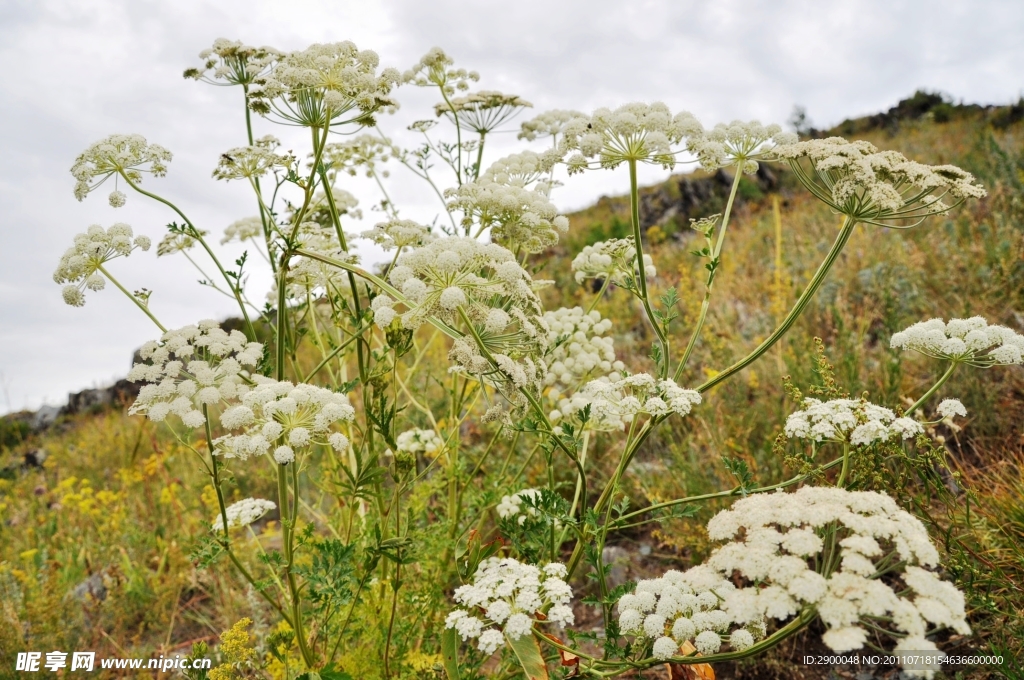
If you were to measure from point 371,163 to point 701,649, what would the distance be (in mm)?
3466

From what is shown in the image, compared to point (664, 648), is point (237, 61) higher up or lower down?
higher up

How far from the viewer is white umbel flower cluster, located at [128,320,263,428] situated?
230 centimetres

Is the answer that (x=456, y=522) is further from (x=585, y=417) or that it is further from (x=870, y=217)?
(x=870, y=217)

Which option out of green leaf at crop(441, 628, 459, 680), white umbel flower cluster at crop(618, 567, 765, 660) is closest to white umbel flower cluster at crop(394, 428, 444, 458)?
green leaf at crop(441, 628, 459, 680)

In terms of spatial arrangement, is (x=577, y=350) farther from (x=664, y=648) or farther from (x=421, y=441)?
(x=664, y=648)

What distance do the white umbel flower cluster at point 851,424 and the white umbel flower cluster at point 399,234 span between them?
1604mm

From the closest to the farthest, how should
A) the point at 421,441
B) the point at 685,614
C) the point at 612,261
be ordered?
the point at 685,614 → the point at 612,261 → the point at 421,441

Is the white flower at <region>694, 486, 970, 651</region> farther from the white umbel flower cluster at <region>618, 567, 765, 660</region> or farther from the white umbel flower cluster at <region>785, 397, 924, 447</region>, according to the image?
the white umbel flower cluster at <region>785, 397, 924, 447</region>

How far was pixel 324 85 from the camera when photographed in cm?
239

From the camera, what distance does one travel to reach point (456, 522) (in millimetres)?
3135

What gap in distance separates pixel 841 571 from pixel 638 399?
0.89m

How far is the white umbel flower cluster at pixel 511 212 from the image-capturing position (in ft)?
7.98

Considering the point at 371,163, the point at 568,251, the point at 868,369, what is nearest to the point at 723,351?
the point at 868,369

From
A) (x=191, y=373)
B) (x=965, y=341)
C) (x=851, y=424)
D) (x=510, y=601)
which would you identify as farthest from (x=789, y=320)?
(x=191, y=373)
